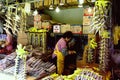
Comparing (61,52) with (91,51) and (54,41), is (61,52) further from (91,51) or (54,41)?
(54,41)

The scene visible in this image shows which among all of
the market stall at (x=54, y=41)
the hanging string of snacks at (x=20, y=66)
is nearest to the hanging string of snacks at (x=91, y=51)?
the market stall at (x=54, y=41)

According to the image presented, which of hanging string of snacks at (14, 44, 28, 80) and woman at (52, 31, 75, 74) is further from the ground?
hanging string of snacks at (14, 44, 28, 80)

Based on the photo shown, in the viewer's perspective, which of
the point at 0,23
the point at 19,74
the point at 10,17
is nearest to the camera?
the point at 19,74

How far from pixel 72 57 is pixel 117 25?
1.67 meters

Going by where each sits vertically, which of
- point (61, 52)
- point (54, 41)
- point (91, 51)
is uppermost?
point (91, 51)

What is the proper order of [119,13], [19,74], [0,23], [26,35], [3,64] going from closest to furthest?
[19,74] → [3,64] → [119,13] → [26,35] → [0,23]

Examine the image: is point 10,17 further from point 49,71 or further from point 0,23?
point 0,23

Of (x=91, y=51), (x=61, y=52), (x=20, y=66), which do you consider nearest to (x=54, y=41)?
(x=61, y=52)

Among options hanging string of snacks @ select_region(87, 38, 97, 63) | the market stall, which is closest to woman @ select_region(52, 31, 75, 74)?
the market stall

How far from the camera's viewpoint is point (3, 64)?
4105 millimetres

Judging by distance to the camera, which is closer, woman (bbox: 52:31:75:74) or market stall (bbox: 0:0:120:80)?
market stall (bbox: 0:0:120:80)

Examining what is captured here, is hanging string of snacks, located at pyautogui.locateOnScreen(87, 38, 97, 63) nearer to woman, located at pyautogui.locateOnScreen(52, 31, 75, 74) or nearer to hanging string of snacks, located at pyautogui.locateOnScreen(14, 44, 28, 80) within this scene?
woman, located at pyautogui.locateOnScreen(52, 31, 75, 74)

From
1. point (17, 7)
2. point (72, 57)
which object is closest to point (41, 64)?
point (17, 7)

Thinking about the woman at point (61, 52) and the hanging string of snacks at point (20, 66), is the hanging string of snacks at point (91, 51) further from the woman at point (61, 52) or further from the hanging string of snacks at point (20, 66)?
the hanging string of snacks at point (20, 66)
